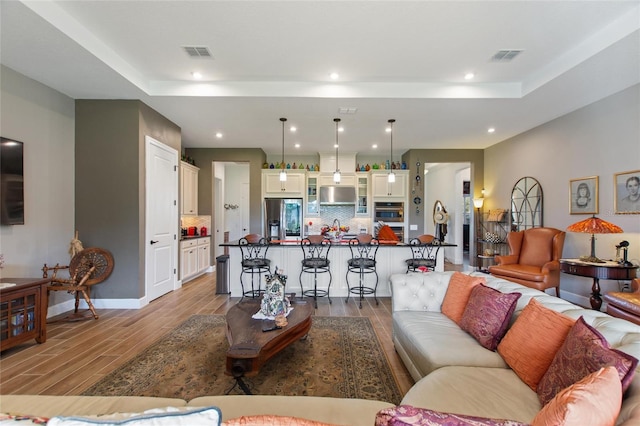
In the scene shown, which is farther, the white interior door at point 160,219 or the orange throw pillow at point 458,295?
the white interior door at point 160,219

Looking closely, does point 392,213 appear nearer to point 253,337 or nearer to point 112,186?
point 253,337

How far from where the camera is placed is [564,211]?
14.7 feet

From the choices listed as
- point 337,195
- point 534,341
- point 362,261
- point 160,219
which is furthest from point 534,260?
point 160,219

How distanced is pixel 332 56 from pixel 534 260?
4.56m

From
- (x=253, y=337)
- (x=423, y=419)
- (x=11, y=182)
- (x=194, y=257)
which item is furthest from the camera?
(x=194, y=257)

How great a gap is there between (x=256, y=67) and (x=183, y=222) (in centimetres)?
410

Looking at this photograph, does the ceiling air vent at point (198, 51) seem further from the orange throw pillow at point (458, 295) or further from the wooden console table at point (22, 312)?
the orange throw pillow at point (458, 295)

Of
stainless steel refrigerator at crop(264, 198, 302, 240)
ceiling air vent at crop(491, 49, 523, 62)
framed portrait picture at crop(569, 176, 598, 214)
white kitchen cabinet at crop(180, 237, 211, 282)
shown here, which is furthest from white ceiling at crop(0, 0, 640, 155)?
white kitchen cabinet at crop(180, 237, 211, 282)

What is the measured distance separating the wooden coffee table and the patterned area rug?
0.25m

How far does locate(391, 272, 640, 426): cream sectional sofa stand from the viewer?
1.23 m

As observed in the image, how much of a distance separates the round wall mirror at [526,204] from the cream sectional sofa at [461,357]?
3643 millimetres

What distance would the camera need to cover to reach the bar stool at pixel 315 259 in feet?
13.5

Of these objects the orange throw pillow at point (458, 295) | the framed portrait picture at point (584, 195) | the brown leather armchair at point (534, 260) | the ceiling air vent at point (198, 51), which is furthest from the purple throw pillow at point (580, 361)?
the framed portrait picture at point (584, 195)

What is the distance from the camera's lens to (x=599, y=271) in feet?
Answer: 10.8
